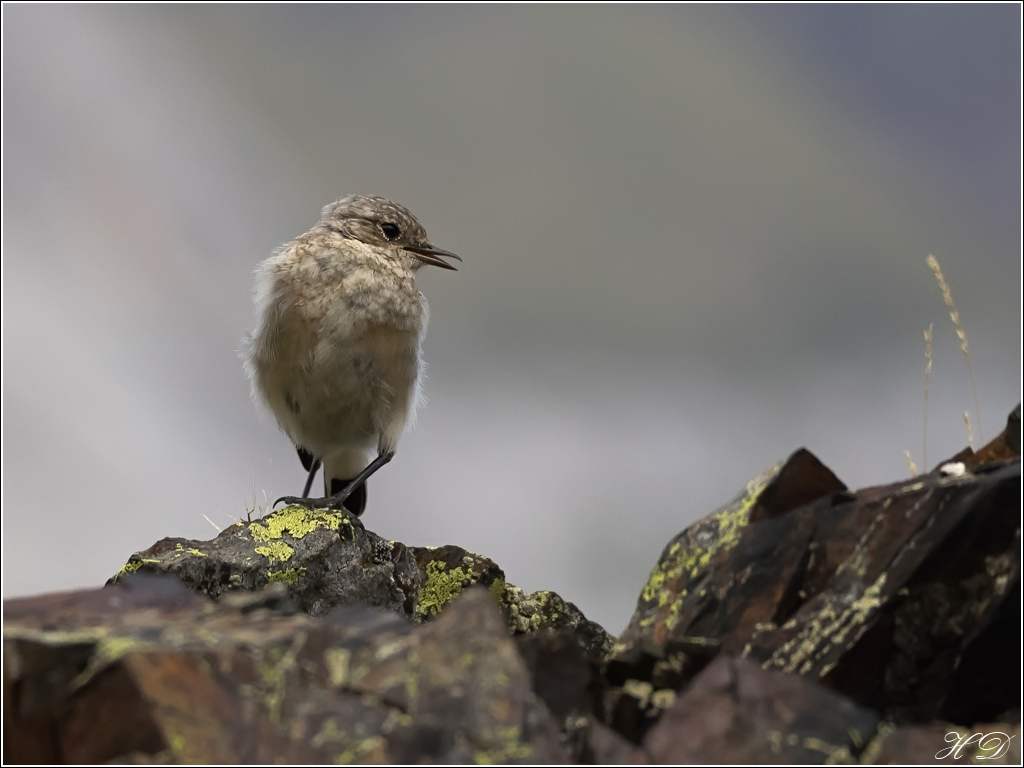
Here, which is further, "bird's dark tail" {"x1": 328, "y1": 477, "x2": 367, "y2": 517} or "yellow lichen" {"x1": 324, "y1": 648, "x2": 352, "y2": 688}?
"bird's dark tail" {"x1": 328, "y1": 477, "x2": 367, "y2": 517}

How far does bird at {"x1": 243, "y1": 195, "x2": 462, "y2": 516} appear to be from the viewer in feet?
23.2

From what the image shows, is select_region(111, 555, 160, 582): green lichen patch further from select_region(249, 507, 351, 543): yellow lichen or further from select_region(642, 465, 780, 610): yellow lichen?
select_region(642, 465, 780, 610): yellow lichen

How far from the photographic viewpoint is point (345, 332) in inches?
276

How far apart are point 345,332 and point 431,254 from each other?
1388mm

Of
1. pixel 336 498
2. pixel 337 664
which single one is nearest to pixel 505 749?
pixel 337 664

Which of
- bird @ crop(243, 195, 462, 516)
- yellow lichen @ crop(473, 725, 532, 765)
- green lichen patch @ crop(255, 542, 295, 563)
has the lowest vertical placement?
yellow lichen @ crop(473, 725, 532, 765)

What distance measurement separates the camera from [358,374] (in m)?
7.20

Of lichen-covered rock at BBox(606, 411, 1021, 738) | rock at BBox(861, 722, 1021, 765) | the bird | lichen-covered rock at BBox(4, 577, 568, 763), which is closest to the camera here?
lichen-covered rock at BBox(4, 577, 568, 763)

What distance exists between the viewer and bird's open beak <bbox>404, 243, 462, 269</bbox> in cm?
803

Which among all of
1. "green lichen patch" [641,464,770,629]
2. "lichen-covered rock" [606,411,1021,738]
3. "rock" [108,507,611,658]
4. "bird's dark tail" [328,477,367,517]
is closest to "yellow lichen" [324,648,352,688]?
"lichen-covered rock" [606,411,1021,738]

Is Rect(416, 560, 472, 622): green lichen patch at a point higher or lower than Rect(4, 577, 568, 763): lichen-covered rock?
higher

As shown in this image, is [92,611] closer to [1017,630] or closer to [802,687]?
[802,687]

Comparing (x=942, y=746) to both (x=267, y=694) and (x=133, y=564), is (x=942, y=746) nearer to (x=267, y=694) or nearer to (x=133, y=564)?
(x=267, y=694)

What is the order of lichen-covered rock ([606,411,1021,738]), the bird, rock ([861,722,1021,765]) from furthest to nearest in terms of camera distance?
the bird → lichen-covered rock ([606,411,1021,738]) → rock ([861,722,1021,765])
